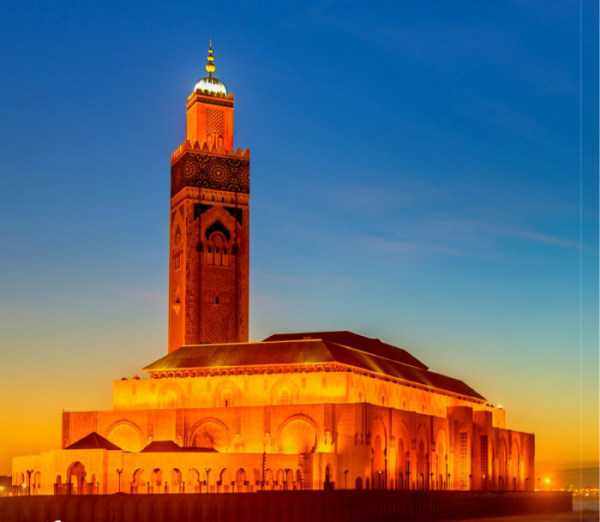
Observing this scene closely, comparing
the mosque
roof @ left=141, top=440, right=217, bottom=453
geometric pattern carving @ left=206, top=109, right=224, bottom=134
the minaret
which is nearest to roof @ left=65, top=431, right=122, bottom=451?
the mosque

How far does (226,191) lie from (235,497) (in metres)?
34.4

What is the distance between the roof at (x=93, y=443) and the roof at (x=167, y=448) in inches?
89.9

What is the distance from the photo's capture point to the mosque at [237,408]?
7762 cm

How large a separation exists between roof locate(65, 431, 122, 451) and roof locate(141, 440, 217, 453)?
89.9 inches

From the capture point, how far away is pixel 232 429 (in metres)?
83.6

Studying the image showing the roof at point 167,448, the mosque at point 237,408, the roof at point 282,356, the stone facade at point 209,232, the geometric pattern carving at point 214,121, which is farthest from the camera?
the geometric pattern carving at point 214,121

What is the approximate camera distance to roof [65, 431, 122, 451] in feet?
255

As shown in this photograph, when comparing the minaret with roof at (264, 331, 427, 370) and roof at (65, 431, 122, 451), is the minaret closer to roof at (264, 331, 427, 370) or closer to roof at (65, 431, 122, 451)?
roof at (264, 331, 427, 370)

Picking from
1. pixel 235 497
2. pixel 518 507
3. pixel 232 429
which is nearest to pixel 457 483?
pixel 518 507

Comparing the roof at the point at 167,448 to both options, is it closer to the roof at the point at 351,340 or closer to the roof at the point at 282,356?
the roof at the point at 282,356

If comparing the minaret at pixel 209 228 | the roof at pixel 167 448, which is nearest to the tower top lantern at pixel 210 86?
the minaret at pixel 209 228

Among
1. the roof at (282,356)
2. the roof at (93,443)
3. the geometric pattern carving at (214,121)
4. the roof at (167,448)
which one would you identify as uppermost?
the geometric pattern carving at (214,121)

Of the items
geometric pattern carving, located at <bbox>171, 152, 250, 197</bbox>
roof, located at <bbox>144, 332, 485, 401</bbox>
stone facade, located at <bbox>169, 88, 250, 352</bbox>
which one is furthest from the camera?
geometric pattern carving, located at <bbox>171, 152, 250, 197</bbox>

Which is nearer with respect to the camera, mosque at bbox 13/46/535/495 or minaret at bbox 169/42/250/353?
mosque at bbox 13/46/535/495
